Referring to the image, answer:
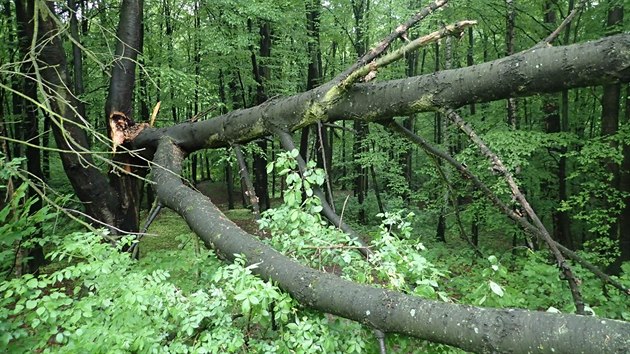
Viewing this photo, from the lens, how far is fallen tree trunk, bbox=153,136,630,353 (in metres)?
1.45

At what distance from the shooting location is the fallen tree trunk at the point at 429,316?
1.45 m

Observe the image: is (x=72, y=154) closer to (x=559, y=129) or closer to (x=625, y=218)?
(x=625, y=218)

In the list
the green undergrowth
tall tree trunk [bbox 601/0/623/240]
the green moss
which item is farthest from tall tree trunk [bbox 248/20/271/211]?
the green moss

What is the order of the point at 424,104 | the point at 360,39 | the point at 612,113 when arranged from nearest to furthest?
the point at 424,104, the point at 612,113, the point at 360,39

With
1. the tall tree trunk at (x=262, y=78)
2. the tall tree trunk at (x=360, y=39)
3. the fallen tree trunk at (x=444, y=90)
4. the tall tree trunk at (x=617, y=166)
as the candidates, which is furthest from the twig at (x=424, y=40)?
the tall tree trunk at (x=360, y=39)

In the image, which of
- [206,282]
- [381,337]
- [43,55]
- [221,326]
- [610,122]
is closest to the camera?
[381,337]

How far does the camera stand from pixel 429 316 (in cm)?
184

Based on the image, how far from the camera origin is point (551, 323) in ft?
5.07

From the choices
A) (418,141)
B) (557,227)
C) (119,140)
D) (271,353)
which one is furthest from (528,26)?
(271,353)

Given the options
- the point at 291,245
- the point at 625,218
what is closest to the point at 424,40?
the point at 291,245

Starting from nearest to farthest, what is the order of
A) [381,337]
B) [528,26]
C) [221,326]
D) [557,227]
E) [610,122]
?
1. [381,337]
2. [221,326]
3. [610,122]
4. [557,227]
5. [528,26]

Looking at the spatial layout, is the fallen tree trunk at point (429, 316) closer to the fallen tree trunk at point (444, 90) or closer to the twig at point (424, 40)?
the fallen tree trunk at point (444, 90)

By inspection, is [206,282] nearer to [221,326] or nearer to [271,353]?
[221,326]

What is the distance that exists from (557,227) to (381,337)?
9.96 metres
